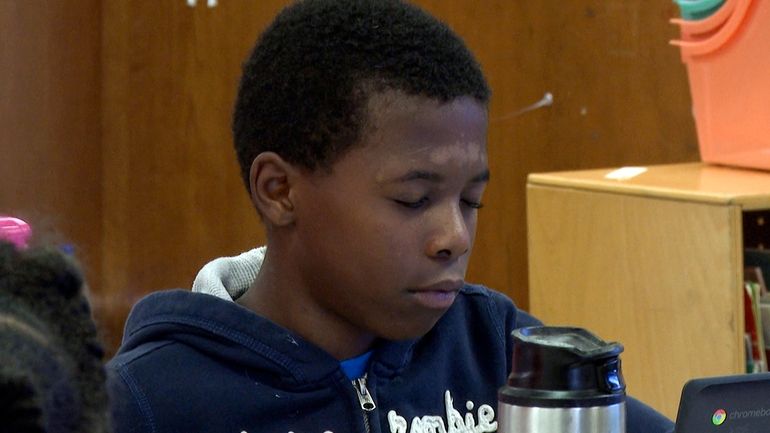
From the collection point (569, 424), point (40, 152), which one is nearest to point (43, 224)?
point (569, 424)

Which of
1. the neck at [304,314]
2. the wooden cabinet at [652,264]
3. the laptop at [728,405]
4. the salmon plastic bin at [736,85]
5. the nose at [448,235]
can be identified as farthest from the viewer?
the salmon plastic bin at [736,85]

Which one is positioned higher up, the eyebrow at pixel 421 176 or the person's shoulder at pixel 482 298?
the eyebrow at pixel 421 176

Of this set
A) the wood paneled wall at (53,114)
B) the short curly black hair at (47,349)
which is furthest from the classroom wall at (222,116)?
the short curly black hair at (47,349)

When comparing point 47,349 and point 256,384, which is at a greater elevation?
point 47,349

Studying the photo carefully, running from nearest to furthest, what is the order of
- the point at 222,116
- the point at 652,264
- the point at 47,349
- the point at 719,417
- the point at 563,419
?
the point at 47,349 → the point at 563,419 → the point at 719,417 → the point at 652,264 → the point at 222,116

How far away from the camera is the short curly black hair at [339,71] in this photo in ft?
3.34

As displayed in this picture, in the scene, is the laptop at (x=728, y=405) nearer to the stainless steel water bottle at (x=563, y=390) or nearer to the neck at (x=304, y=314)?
the stainless steel water bottle at (x=563, y=390)

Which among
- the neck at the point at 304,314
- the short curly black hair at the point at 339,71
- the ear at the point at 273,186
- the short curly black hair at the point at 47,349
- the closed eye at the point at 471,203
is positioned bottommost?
the neck at the point at 304,314

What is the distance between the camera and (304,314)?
1096mm

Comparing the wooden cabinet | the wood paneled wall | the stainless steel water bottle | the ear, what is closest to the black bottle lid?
the stainless steel water bottle

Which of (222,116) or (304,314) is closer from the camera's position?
(304,314)

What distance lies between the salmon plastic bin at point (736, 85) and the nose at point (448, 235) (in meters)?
1.11

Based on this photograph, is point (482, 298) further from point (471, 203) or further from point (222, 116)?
point (222, 116)

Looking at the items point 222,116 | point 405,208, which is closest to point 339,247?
point 405,208
